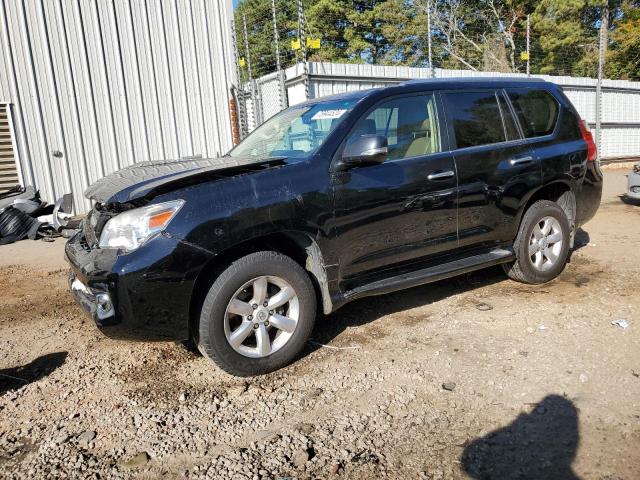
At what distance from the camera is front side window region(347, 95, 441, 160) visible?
3893mm

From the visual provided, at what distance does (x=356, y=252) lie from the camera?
364 centimetres

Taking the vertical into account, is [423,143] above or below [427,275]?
above

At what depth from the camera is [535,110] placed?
482 cm

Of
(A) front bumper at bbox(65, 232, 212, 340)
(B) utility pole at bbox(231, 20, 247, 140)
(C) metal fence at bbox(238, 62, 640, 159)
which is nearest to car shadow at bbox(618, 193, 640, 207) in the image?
(C) metal fence at bbox(238, 62, 640, 159)

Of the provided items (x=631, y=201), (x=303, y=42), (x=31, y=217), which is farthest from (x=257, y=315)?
(x=631, y=201)

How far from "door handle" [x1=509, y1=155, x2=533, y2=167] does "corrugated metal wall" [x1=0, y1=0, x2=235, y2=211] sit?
726 cm

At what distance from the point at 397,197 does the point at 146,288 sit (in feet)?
6.07

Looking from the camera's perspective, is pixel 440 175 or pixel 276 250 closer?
pixel 276 250

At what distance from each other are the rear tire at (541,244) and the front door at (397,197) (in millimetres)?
918

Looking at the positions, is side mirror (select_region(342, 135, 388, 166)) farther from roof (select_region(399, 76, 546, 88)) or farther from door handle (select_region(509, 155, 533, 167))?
door handle (select_region(509, 155, 533, 167))

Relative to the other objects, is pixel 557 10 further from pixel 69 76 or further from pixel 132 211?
pixel 132 211

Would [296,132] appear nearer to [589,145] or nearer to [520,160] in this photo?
[520,160]

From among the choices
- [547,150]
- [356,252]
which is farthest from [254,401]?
[547,150]

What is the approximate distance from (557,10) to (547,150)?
28032 mm
